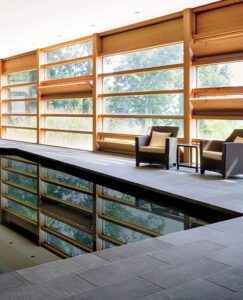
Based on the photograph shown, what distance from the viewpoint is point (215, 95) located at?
8.08 m

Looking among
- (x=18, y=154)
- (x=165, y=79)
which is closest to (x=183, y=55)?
(x=165, y=79)

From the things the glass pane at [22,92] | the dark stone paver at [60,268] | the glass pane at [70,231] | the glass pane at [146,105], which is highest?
the glass pane at [22,92]

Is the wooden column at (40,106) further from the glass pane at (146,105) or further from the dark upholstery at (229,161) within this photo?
the dark upholstery at (229,161)

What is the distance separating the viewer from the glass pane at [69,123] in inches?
468

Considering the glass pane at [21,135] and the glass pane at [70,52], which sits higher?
the glass pane at [70,52]

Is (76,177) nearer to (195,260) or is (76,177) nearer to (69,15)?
(69,15)

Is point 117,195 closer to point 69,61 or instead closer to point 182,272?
point 182,272

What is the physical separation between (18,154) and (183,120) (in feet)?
17.7

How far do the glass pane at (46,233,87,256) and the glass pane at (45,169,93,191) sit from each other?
7.87 feet

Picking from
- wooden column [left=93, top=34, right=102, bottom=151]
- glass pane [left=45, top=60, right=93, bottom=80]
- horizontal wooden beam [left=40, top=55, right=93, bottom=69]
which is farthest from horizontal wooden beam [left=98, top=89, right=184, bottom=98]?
horizontal wooden beam [left=40, top=55, right=93, bottom=69]

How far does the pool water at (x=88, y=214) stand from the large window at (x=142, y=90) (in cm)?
303

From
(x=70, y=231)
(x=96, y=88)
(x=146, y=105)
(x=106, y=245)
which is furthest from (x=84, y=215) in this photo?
(x=96, y=88)

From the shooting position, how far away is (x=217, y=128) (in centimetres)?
813

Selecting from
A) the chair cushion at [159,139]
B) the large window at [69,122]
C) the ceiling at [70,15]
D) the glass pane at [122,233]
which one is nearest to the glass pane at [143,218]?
the glass pane at [122,233]
